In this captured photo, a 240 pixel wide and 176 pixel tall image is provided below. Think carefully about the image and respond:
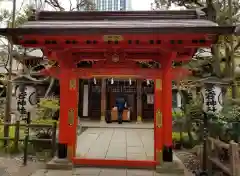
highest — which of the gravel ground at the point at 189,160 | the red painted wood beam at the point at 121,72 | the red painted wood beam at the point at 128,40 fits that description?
the red painted wood beam at the point at 128,40

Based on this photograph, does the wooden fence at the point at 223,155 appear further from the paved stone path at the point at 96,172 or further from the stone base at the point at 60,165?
the stone base at the point at 60,165

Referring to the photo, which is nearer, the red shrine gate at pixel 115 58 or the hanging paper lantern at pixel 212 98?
the red shrine gate at pixel 115 58

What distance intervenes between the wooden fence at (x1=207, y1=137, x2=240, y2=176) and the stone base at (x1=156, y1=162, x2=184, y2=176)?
783 mm

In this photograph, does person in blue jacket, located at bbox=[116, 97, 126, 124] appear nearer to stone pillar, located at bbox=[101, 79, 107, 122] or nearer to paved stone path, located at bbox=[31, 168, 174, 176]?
stone pillar, located at bbox=[101, 79, 107, 122]

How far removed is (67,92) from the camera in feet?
22.4

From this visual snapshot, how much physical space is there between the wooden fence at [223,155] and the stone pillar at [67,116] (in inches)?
148

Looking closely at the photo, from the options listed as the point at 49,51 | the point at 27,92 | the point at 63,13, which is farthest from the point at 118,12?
the point at 27,92

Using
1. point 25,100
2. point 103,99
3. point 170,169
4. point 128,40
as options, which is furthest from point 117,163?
point 103,99

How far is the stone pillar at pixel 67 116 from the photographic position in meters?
6.78

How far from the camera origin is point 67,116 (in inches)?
269

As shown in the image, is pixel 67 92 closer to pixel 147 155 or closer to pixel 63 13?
pixel 63 13

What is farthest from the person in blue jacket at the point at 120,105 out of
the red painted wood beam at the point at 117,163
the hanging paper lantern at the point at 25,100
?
the red painted wood beam at the point at 117,163

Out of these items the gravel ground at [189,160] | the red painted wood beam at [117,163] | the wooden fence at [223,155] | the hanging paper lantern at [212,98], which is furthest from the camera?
the hanging paper lantern at [212,98]

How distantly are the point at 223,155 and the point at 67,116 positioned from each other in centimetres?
442
